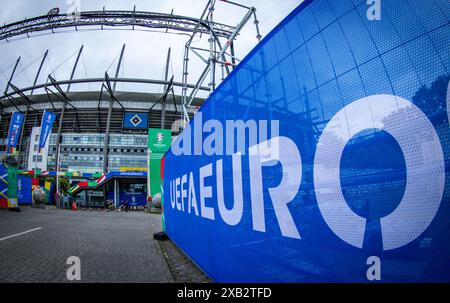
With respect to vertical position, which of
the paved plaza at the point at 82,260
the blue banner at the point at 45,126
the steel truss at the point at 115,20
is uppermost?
the steel truss at the point at 115,20

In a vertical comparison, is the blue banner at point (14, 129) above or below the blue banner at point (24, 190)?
above

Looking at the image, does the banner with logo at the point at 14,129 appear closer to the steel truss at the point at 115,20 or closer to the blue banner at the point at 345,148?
the steel truss at the point at 115,20

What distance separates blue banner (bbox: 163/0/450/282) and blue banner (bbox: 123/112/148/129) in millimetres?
42906

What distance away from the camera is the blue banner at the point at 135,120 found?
4178 cm

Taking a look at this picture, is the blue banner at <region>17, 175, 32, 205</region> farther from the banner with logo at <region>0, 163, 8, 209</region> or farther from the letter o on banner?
the letter o on banner

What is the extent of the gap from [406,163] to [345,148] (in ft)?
1.04

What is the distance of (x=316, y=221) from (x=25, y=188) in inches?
1011

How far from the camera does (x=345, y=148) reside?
1347mm

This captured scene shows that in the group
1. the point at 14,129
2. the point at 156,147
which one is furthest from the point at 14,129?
the point at 156,147

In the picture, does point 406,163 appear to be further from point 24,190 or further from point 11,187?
point 24,190

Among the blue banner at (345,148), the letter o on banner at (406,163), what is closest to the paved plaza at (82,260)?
the blue banner at (345,148)

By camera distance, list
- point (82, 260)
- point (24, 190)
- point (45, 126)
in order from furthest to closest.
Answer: point (45, 126) → point (24, 190) → point (82, 260)

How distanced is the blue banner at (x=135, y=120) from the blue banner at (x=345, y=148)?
42.9 metres

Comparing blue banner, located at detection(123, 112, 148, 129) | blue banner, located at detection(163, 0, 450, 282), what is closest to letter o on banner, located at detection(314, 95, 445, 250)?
blue banner, located at detection(163, 0, 450, 282)
